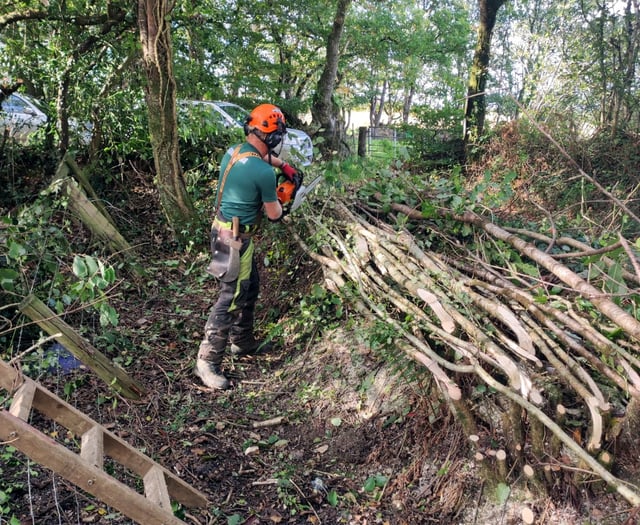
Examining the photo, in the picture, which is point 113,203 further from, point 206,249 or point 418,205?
point 418,205

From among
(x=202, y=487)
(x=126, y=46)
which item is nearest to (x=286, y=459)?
(x=202, y=487)

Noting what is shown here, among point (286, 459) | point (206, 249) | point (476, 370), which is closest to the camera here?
point (476, 370)

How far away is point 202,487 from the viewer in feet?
8.33

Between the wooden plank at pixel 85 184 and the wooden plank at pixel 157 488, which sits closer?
the wooden plank at pixel 157 488

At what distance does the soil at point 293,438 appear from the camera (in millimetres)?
2227

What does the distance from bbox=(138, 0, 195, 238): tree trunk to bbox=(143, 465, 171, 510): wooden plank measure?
3592 mm

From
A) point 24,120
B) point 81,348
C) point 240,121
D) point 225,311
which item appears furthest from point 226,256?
point 240,121

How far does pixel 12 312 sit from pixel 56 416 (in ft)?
6.49

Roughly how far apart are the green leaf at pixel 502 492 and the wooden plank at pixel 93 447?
1.66m

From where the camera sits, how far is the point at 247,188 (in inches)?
133

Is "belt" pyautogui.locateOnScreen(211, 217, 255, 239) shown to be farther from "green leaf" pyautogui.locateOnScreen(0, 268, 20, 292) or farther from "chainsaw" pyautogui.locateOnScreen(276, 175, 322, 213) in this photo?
"green leaf" pyautogui.locateOnScreen(0, 268, 20, 292)

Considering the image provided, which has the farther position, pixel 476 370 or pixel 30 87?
pixel 30 87

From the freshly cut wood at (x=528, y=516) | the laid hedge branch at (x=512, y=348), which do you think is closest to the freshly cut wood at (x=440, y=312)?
the laid hedge branch at (x=512, y=348)

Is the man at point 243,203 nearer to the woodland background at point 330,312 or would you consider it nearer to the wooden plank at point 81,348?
the woodland background at point 330,312
